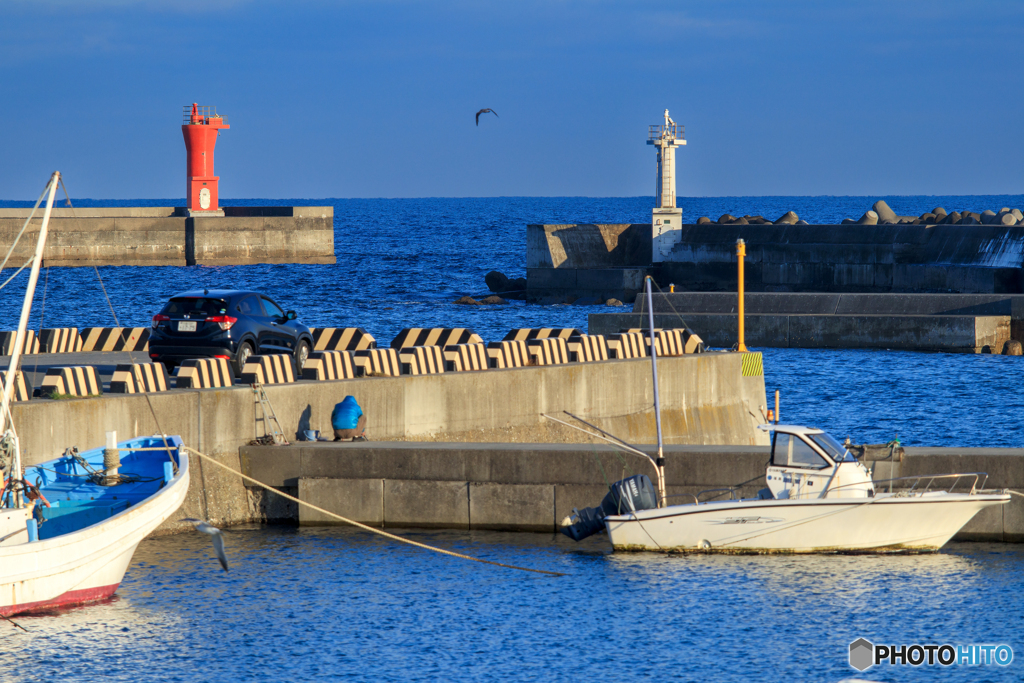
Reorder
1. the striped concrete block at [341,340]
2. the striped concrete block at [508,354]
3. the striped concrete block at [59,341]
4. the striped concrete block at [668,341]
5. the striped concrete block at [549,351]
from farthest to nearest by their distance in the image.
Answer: the striped concrete block at [59,341], the striped concrete block at [341,340], the striped concrete block at [668,341], the striped concrete block at [549,351], the striped concrete block at [508,354]

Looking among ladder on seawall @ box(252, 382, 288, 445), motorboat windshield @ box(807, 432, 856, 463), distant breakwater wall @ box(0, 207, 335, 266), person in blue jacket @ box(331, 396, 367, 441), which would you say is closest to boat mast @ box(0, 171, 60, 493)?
ladder on seawall @ box(252, 382, 288, 445)

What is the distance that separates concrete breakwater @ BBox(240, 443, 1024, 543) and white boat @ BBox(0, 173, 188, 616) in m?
2.53

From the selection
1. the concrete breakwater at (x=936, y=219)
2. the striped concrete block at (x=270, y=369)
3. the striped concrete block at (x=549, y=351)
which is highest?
the concrete breakwater at (x=936, y=219)

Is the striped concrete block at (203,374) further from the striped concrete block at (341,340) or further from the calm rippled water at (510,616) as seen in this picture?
the striped concrete block at (341,340)

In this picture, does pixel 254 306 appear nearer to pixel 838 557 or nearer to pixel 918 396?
pixel 838 557

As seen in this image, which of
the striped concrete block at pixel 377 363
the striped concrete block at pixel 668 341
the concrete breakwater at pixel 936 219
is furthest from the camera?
the concrete breakwater at pixel 936 219

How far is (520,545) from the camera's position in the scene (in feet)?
59.9

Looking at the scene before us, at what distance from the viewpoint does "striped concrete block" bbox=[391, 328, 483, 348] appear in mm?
26234

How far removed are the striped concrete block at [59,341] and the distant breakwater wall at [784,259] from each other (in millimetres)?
43292

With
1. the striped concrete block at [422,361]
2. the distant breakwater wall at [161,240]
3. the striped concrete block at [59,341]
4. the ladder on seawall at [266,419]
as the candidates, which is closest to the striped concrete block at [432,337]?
the striped concrete block at [422,361]

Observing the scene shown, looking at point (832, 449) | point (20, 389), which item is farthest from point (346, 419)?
point (832, 449)

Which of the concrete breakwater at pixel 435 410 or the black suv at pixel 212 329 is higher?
the black suv at pixel 212 329

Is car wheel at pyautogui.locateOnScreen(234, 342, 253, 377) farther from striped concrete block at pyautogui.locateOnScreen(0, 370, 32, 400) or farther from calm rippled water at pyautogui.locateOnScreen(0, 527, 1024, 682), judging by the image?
striped concrete block at pyautogui.locateOnScreen(0, 370, 32, 400)

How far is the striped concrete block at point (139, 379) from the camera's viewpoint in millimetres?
18734
